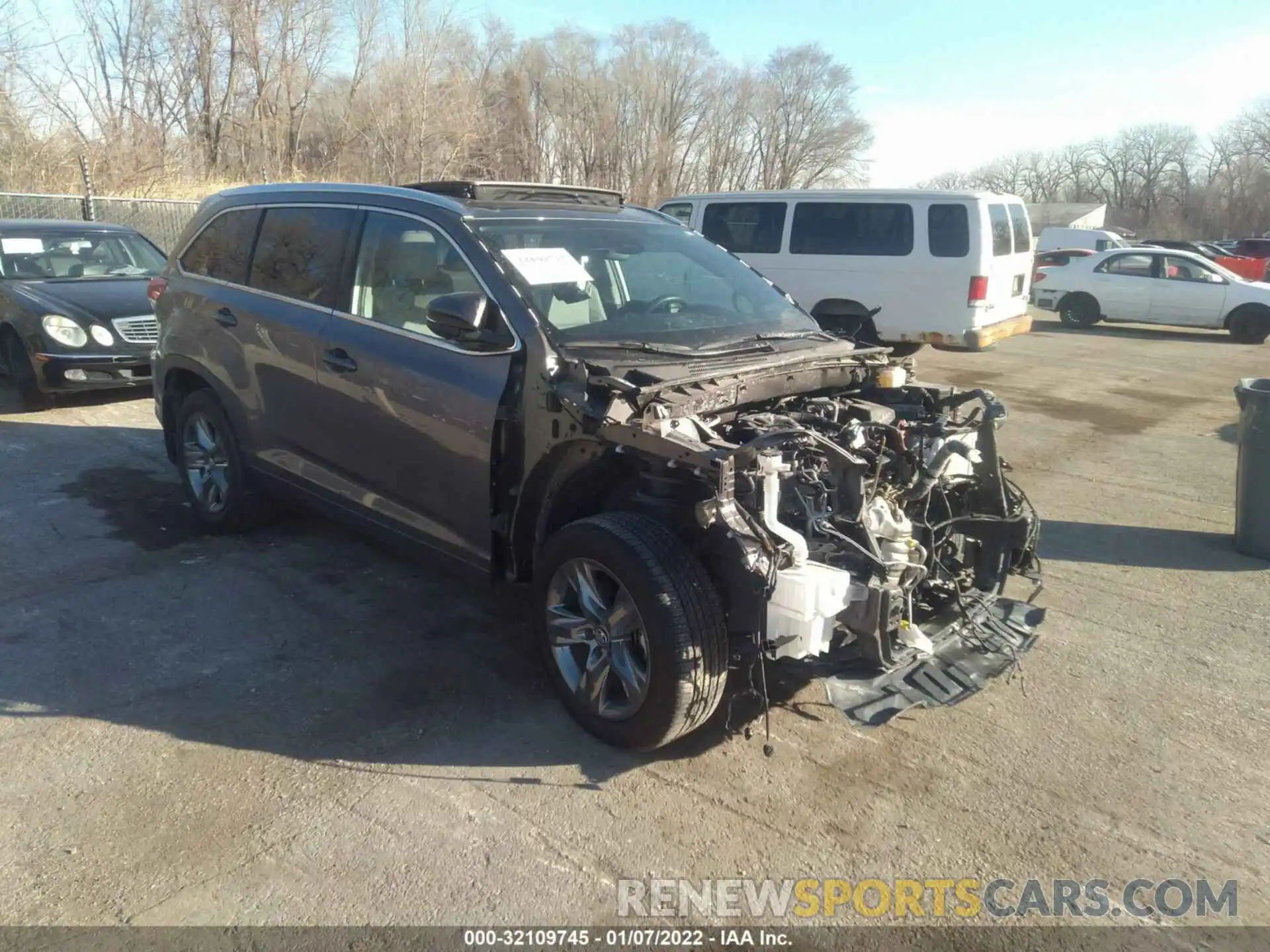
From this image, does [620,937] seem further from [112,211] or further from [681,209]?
[112,211]

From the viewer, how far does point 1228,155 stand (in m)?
74.8

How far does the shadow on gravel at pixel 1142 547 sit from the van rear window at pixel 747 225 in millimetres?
6769

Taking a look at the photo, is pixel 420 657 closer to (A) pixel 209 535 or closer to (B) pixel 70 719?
(B) pixel 70 719

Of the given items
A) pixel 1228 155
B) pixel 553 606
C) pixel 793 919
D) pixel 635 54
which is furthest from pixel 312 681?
pixel 1228 155

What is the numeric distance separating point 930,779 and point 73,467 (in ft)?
20.9

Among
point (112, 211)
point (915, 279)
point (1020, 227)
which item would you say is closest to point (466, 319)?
point (915, 279)

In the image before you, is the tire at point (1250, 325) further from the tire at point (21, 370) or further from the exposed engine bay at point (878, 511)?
the tire at point (21, 370)

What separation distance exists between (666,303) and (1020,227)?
31.5 ft

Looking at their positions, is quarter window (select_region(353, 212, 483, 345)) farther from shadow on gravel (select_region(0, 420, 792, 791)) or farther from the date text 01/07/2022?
the date text 01/07/2022

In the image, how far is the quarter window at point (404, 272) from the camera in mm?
4145

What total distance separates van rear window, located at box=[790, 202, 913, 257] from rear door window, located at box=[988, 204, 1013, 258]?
94 cm

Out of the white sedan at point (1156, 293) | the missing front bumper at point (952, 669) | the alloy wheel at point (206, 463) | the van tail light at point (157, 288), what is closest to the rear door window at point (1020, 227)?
the white sedan at point (1156, 293)

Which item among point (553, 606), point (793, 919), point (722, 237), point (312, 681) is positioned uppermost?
point (722, 237)

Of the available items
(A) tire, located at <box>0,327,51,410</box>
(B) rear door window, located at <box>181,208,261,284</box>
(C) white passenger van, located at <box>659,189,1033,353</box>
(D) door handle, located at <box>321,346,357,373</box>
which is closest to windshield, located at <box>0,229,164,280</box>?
(A) tire, located at <box>0,327,51,410</box>
